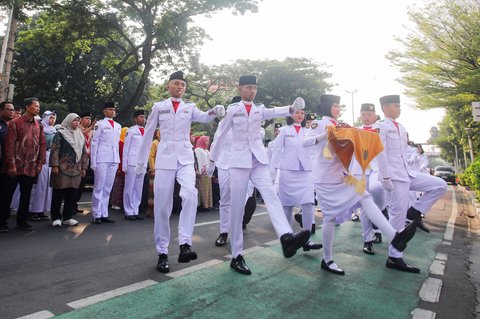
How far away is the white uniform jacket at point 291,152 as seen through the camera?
588 cm

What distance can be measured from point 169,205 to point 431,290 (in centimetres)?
291

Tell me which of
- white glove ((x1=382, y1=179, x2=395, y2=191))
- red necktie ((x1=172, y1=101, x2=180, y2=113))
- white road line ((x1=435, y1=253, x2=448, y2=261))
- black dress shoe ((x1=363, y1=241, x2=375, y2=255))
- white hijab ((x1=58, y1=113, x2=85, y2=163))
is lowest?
white road line ((x1=435, y1=253, x2=448, y2=261))

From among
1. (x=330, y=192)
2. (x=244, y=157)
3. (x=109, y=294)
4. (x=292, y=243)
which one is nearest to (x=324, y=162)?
(x=330, y=192)

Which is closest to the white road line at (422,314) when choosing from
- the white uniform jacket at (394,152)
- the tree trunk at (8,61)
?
the white uniform jacket at (394,152)

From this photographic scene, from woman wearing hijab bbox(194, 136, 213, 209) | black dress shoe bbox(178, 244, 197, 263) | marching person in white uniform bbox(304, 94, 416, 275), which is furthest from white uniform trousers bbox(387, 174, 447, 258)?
woman wearing hijab bbox(194, 136, 213, 209)

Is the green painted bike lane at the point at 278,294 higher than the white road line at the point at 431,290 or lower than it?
higher

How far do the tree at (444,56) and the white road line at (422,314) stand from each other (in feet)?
35.1

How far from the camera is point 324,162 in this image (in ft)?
14.6

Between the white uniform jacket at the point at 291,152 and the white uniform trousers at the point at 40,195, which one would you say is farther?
the white uniform trousers at the point at 40,195

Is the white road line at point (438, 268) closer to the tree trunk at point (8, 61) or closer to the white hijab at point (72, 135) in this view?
the white hijab at point (72, 135)

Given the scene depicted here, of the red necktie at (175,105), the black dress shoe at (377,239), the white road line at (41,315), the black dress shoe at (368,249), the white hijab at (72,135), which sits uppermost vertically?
the red necktie at (175,105)

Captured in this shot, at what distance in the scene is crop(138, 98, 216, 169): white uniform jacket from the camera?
4191 millimetres

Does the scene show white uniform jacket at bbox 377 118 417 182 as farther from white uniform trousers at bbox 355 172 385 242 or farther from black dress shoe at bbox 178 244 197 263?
black dress shoe at bbox 178 244 197 263

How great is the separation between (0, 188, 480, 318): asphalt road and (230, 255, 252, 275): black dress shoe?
9 cm
